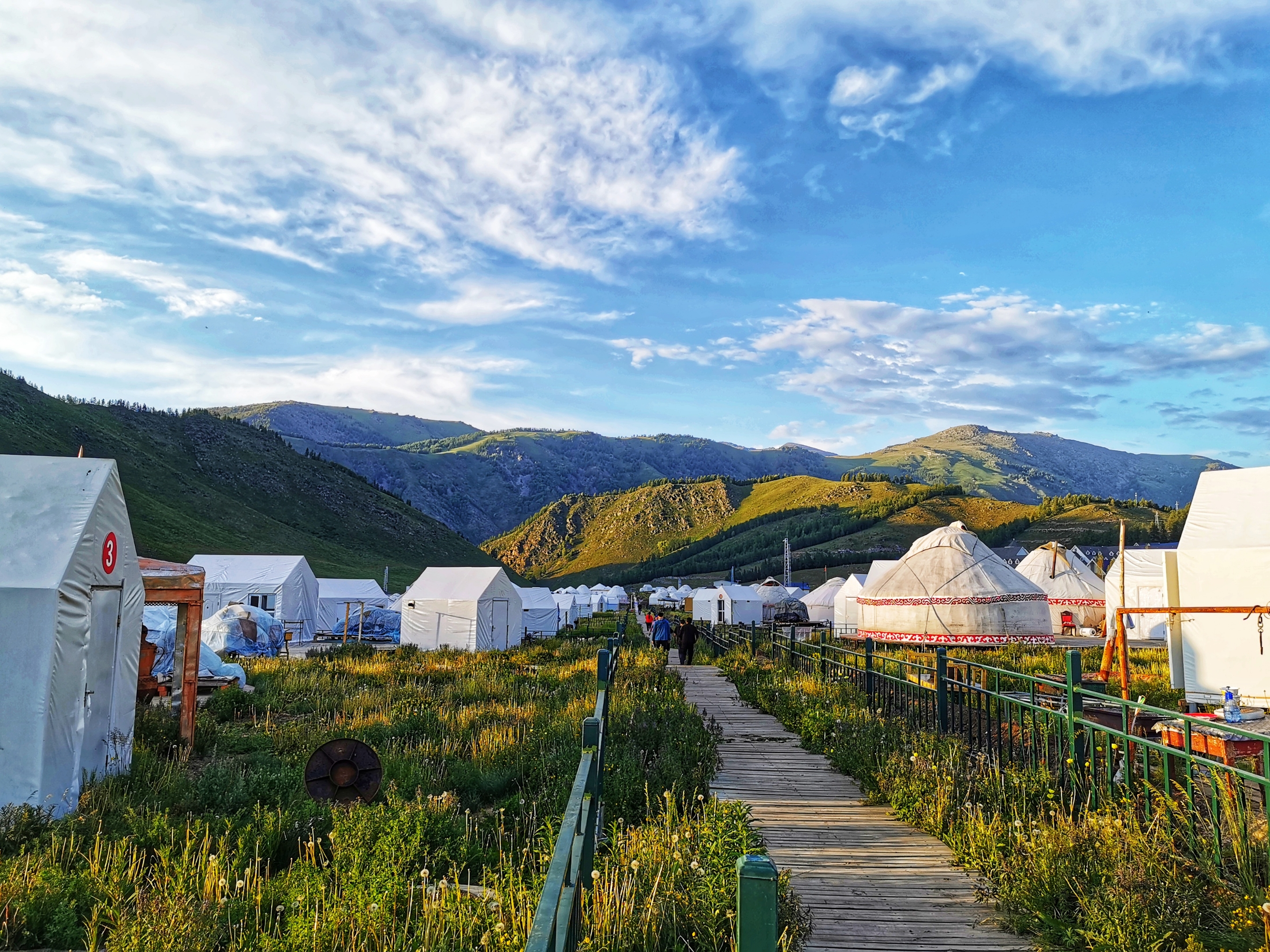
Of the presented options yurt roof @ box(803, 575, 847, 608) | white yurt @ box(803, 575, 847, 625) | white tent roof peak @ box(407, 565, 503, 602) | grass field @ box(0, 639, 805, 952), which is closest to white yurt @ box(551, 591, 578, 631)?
white tent roof peak @ box(407, 565, 503, 602)

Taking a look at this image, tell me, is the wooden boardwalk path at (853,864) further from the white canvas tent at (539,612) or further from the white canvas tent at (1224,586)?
the white canvas tent at (539,612)

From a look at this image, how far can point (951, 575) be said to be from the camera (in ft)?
94.3

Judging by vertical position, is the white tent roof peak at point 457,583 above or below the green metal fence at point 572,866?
above

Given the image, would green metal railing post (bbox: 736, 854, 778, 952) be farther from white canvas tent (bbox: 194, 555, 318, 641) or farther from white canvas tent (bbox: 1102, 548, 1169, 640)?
white canvas tent (bbox: 194, 555, 318, 641)

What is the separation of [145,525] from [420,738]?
72.0 meters

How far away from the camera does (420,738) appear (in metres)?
11.0

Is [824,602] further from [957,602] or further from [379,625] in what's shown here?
[379,625]

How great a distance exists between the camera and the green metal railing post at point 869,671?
1149 cm

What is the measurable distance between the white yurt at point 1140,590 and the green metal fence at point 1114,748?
19626 mm

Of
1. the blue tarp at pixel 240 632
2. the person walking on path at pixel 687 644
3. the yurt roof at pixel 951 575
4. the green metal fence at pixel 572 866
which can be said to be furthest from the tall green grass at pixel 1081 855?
the blue tarp at pixel 240 632

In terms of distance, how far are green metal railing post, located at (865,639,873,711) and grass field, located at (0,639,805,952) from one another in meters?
2.79

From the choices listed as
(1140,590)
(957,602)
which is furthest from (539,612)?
(1140,590)

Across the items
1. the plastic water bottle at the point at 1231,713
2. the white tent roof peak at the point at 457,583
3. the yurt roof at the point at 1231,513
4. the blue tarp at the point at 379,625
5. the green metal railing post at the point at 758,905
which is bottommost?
the blue tarp at the point at 379,625

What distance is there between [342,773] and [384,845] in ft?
9.51
